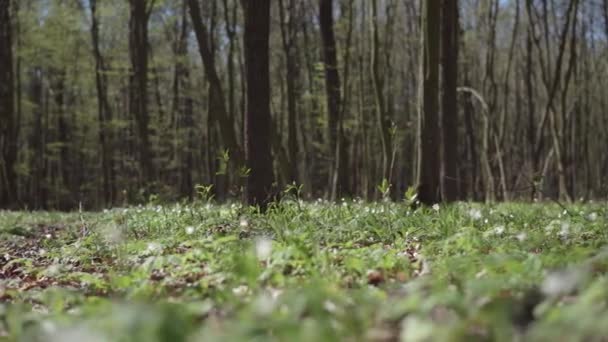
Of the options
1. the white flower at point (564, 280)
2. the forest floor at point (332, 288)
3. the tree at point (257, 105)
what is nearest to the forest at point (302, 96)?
the tree at point (257, 105)

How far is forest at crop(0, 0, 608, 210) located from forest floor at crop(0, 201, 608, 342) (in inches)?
89.3

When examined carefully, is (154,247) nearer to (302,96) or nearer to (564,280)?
(564,280)

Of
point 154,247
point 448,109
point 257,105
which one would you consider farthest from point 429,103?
point 154,247

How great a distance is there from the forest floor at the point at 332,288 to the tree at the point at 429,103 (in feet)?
7.19

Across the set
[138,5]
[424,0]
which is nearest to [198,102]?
[138,5]

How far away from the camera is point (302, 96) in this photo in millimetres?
26781

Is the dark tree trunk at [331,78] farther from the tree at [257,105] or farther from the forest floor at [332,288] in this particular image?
the forest floor at [332,288]

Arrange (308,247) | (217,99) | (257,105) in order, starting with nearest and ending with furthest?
1. (308,247)
2. (257,105)
3. (217,99)

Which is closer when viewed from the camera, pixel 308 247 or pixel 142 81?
pixel 308 247

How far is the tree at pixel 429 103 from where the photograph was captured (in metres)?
7.81

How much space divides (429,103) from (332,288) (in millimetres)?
5961

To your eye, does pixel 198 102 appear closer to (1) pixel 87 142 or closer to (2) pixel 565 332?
(1) pixel 87 142

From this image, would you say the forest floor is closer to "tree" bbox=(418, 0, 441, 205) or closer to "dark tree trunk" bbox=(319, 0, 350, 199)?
"tree" bbox=(418, 0, 441, 205)

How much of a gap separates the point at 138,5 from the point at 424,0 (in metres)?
15.5
